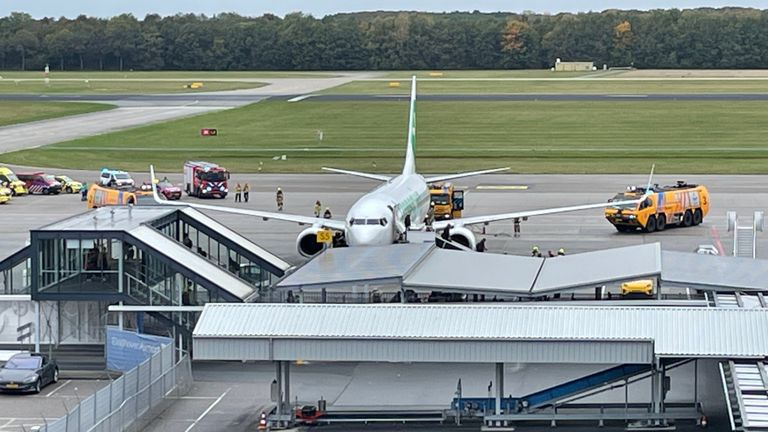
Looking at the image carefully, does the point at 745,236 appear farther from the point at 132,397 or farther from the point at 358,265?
the point at 132,397

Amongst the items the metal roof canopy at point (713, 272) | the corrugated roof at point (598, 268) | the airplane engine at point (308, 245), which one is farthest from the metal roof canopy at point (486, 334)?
the airplane engine at point (308, 245)

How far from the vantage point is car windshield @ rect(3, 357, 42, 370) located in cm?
5228

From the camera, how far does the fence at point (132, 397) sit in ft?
138

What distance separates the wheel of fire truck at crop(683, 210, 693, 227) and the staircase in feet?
160

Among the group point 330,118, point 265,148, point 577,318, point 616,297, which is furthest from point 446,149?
point 577,318

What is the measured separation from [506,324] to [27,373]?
1731 cm

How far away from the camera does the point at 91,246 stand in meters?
58.0

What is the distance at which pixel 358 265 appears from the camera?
5853 cm

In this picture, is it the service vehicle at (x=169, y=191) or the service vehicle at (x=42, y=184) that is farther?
the service vehicle at (x=42, y=184)

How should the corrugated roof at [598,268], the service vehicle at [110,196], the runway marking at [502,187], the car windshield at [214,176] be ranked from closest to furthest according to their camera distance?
the corrugated roof at [598,268] < the service vehicle at [110,196] < the car windshield at [214,176] < the runway marking at [502,187]

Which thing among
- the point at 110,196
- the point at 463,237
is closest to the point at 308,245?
the point at 463,237

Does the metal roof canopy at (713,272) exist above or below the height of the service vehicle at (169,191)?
above

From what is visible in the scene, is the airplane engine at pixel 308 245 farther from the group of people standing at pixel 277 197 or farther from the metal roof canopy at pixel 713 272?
the metal roof canopy at pixel 713 272

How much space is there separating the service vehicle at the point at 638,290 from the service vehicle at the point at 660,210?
2204 cm
